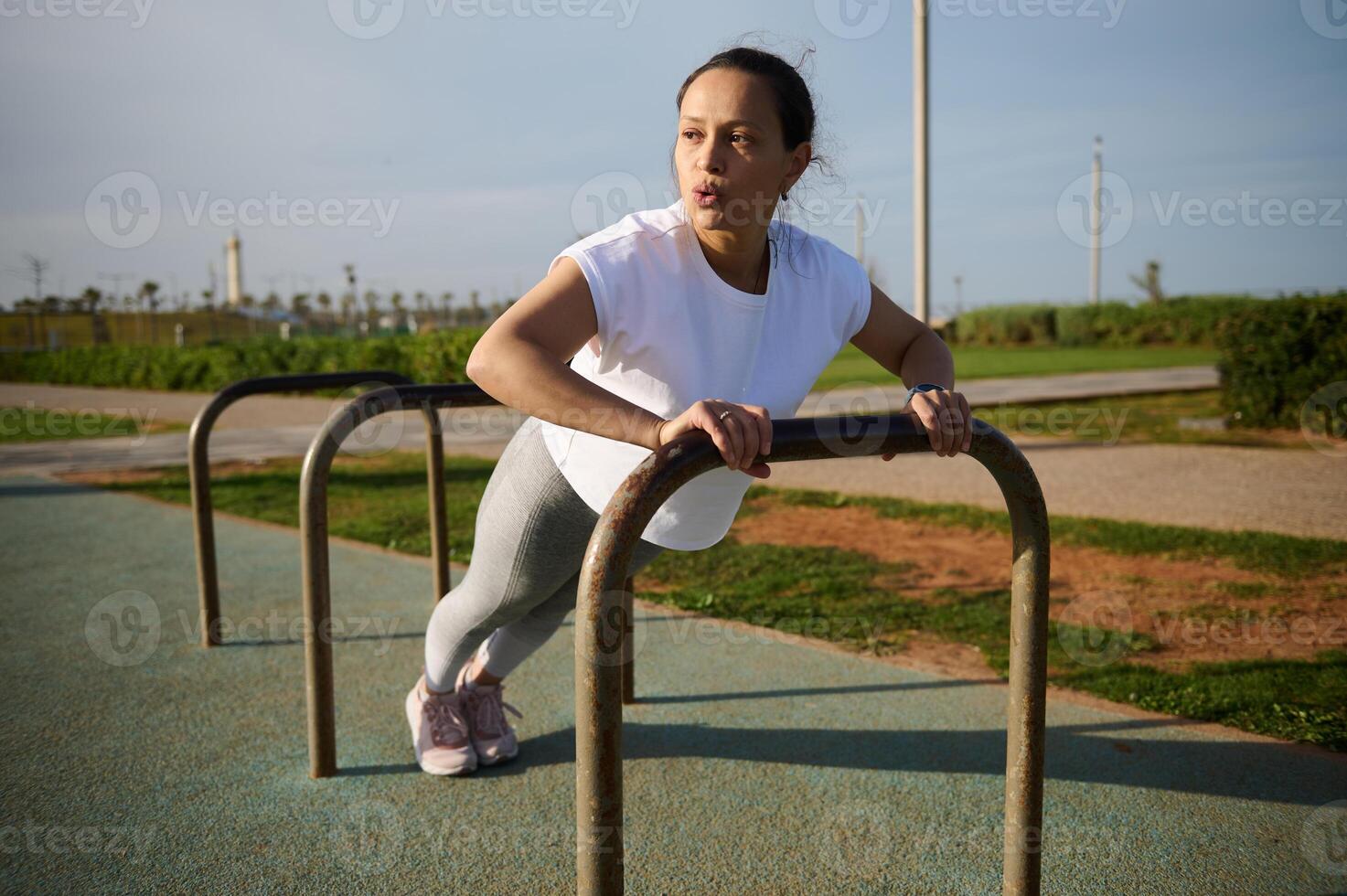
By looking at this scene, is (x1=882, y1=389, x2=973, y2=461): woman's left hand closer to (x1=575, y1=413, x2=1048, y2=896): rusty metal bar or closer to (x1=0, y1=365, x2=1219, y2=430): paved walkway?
(x1=575, y1=413, x2=1048, y2=896): rusty metal bar

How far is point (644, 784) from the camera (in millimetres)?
2508

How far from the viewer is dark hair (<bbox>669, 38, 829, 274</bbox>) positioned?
70.1 inches

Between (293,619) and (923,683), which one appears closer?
(923,683)

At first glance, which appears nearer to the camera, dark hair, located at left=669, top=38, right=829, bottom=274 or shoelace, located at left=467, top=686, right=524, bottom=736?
dark hair, located at left=669, top=38, right=829, bottom=274

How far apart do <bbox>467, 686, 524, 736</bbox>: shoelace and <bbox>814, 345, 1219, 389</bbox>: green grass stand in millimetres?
14110

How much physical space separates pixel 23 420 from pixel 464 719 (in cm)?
1487

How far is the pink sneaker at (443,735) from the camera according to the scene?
2.53 m

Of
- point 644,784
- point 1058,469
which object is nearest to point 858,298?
point 644,784

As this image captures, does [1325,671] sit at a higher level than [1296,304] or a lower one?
lower

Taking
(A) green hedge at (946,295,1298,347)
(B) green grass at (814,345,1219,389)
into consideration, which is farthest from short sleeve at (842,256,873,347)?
(A) green hedge at (946,295,1298,347)

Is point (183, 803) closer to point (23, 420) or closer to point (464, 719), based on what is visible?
point (464, 719)

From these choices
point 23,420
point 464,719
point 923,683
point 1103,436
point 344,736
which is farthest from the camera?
point 23,420

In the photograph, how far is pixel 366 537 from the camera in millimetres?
5562

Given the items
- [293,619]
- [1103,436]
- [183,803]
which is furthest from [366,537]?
[1103,436]
